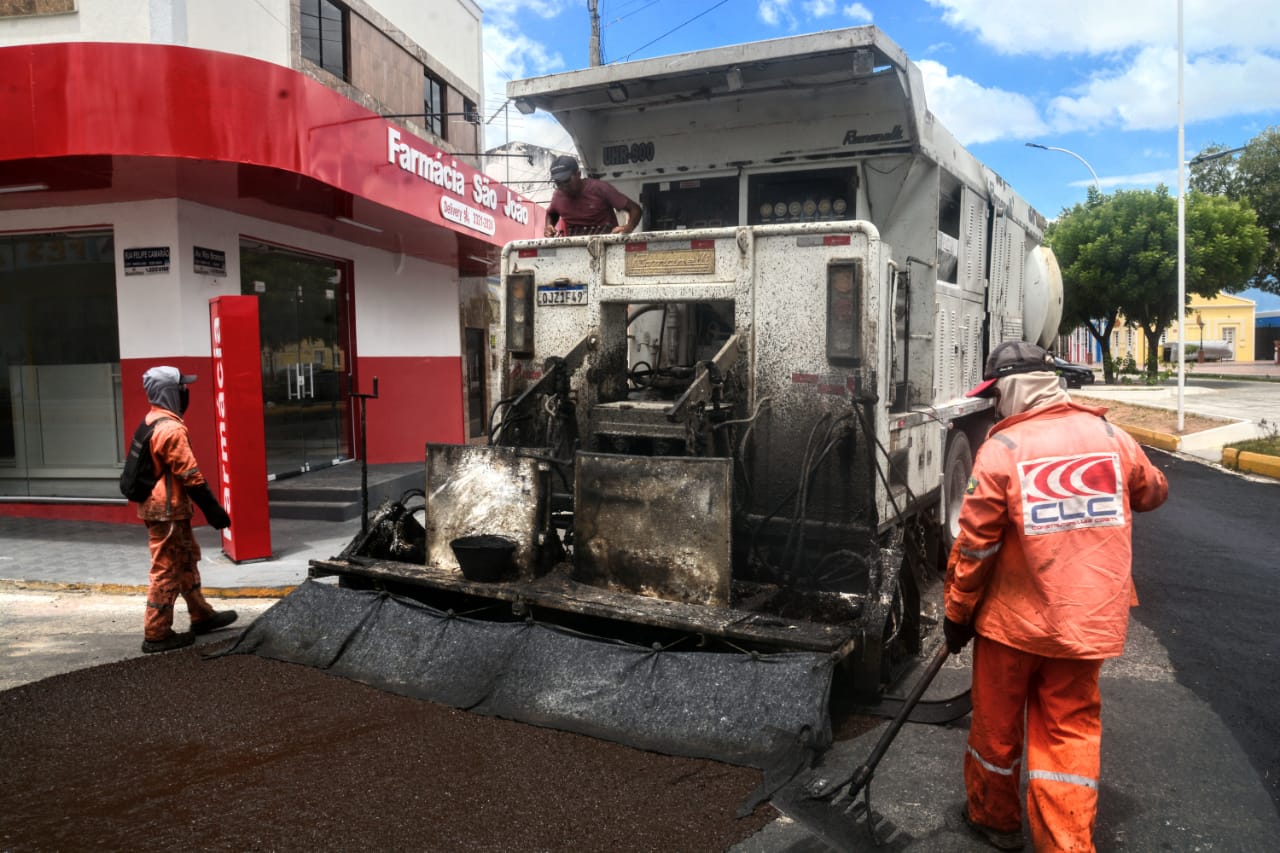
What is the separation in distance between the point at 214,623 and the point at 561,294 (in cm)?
280

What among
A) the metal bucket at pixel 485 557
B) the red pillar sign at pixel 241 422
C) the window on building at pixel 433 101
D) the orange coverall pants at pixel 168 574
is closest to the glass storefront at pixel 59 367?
the red pillar sign at pixel 241 422

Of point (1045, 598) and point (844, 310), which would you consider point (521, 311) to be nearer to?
point (844, 310)

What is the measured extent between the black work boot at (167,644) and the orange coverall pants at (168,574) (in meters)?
0.02

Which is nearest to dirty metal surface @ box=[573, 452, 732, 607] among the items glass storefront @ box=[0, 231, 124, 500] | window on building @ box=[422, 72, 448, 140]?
glass storefront @ box=[0, 231, 124, 500]

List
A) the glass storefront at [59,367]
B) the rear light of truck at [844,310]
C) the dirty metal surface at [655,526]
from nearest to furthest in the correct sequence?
the dirty metal surface at [655,526] < the rear light of truck at [844,310] < the glass storefront at [59,367]

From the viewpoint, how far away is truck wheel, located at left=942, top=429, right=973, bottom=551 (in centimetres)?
667

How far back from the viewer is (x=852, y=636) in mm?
3889

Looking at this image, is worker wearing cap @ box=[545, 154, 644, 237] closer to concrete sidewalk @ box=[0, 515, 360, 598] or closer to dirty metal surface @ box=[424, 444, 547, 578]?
dirty metal surface @ box=[424, 444, 547, 578]

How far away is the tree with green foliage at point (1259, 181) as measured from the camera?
120 feet

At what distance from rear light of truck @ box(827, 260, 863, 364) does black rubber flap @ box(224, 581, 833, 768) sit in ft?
5.05

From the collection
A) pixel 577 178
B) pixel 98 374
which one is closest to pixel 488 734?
pixel 577 178

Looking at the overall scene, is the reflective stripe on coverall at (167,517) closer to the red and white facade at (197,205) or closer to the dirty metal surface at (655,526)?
the dirty metal surface at (655,526)

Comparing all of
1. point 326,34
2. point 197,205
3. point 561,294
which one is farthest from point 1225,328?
point 561,294

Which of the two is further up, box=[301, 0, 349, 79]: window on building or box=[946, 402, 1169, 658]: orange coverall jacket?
box=[301, 0, 349, 79]: window on building
